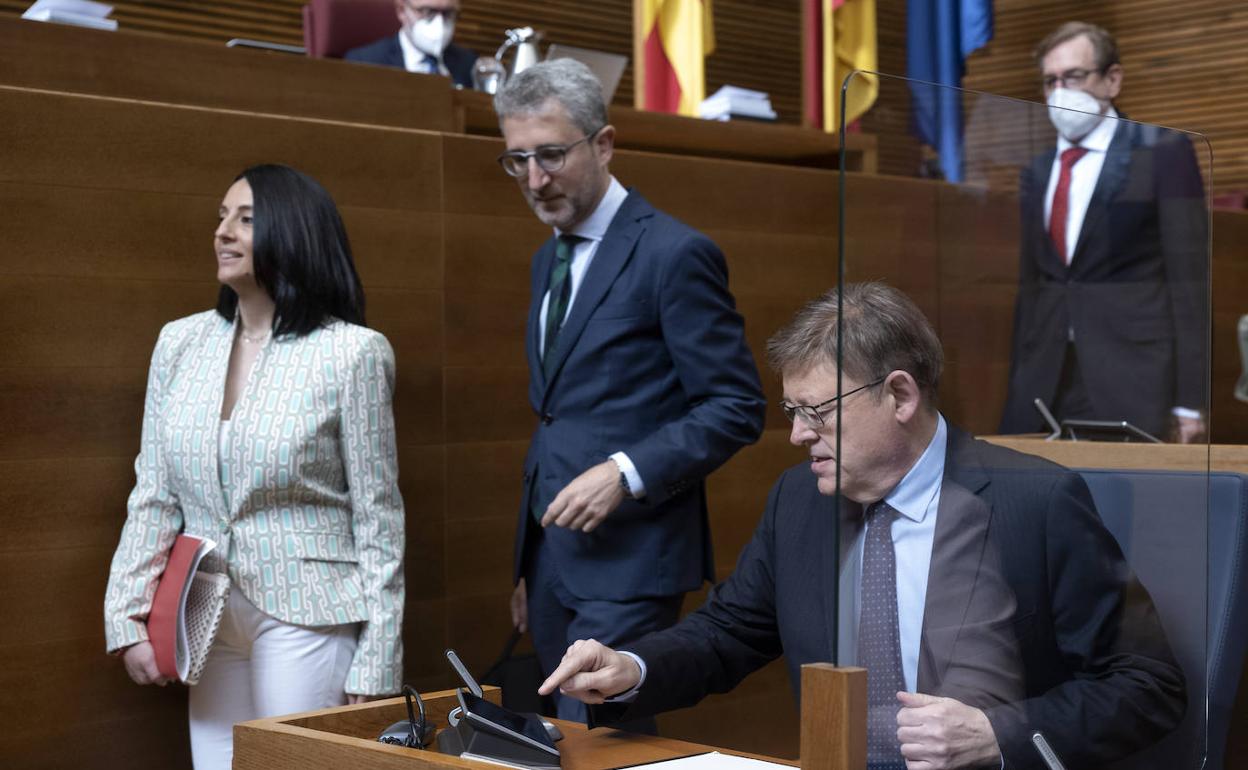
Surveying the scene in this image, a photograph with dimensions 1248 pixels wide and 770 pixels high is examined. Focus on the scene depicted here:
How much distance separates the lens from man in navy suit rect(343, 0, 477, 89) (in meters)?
4.71

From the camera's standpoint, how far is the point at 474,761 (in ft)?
4.50

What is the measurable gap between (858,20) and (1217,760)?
4.38 metres

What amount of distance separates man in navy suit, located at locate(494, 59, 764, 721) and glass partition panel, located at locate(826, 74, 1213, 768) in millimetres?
1062

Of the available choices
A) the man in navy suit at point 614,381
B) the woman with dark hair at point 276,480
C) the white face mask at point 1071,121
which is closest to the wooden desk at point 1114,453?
the white face mask at point 1071,121

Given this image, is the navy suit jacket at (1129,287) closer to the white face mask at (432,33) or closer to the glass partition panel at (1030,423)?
the glass partition panel at (1030,423)

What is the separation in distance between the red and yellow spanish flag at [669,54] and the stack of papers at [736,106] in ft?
2.13

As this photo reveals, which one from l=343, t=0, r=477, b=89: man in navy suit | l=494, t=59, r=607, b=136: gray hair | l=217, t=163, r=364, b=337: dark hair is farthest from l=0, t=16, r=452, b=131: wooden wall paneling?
l=343, t=0, r=477, b=89: man in navy suit

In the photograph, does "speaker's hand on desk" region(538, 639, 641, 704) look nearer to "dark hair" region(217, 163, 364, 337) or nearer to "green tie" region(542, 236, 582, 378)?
"green tie" region(542, 236, 582, 378)

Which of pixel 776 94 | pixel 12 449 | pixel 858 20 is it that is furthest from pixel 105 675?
pixel 776 94

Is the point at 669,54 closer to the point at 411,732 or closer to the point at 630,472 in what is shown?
the point at 630,472

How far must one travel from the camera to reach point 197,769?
8.53ft

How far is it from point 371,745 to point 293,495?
1119 millimetres

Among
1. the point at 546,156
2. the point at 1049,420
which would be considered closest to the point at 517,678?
the point at 546,156

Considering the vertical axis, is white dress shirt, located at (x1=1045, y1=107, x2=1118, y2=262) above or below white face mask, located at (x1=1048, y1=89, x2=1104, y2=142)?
below
